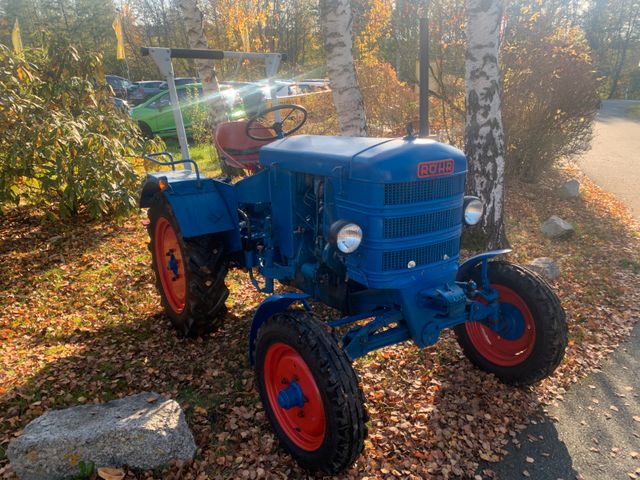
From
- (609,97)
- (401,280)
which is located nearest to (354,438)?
(401,280)

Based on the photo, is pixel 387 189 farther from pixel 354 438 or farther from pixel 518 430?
pixel 518 430

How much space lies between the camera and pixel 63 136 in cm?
521

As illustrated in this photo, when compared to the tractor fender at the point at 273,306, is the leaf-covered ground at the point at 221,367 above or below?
below

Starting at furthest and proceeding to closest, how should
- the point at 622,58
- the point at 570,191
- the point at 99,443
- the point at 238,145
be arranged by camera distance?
the point at 622,58
the point at 570,191
the point at 238,145
the point at 99,443

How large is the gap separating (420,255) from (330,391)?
0.88 meters

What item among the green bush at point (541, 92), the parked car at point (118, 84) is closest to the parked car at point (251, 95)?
the parked car at point (118, 84)

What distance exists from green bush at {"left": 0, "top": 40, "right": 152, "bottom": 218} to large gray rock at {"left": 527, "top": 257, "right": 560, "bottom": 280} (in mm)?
4821

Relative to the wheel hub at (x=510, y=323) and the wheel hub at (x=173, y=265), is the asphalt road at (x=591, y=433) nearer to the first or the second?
the wheel hub at (x=510, y=323)

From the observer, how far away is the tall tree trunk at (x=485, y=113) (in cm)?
487

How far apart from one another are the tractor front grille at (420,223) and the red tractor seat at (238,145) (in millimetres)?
1819

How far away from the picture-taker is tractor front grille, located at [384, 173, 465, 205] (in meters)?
2.36

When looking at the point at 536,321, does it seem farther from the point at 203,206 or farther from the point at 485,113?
the point at 485,113

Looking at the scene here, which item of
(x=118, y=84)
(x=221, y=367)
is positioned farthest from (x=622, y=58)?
(x=221, y=367)

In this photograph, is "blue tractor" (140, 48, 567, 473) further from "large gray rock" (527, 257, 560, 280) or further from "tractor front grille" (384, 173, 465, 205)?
"large gray rock" (527, 257, 560, 280)
